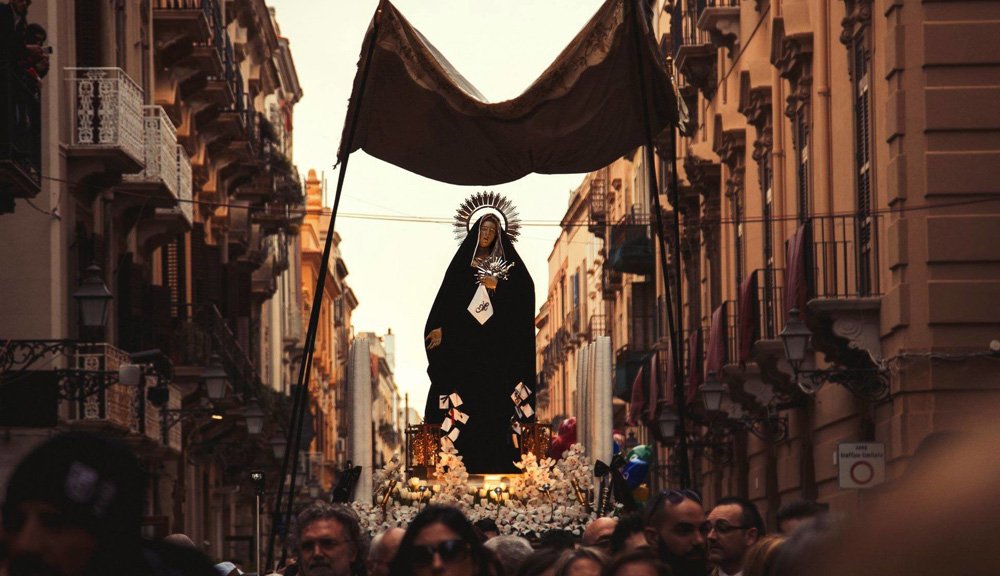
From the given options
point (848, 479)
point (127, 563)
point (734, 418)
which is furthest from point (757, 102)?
→ point (127, 563)

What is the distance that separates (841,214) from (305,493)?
4636cm

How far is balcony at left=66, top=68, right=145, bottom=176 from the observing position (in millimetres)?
25688

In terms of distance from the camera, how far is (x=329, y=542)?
6988 mm

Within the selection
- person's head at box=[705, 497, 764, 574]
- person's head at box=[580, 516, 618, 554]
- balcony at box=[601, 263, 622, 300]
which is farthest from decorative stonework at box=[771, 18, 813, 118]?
→ balcony at box=[601, 263, 622, 300]

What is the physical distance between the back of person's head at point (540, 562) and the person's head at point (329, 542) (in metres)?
0.62

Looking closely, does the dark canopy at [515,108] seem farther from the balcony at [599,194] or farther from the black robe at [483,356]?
the balcony at [599,194]

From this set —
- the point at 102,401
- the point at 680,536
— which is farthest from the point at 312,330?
the point at 102,401

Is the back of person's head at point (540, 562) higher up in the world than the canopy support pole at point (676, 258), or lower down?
lower down

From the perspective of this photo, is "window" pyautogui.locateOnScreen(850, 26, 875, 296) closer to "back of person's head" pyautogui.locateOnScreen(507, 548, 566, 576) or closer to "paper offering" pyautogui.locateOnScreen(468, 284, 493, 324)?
"paper offering" pyautogui.locateOnScreen(468, 284, 493, 324)

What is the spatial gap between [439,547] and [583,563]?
47 centimetres

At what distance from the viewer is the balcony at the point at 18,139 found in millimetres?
18656

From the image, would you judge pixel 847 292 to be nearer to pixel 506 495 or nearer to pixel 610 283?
pixel 506 495

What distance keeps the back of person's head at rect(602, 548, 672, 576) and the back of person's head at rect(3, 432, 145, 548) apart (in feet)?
6.35

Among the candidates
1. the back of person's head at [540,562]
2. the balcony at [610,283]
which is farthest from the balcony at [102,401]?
the balcony at [610,283]
